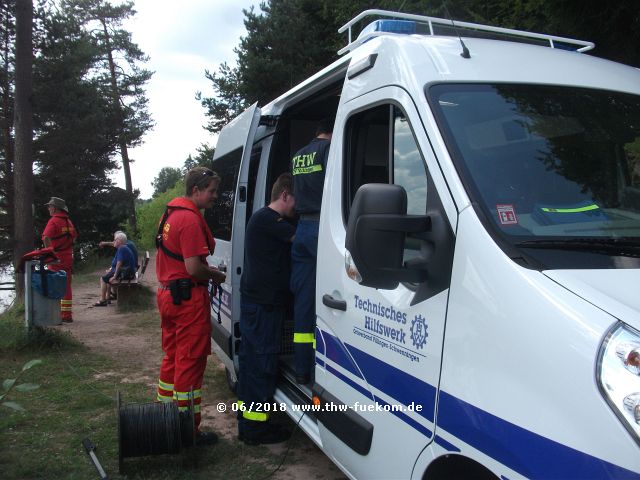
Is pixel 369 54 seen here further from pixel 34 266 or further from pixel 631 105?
pixel 34 266

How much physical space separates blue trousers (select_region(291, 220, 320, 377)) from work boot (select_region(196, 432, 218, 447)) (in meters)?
1.18

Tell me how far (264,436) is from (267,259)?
138 centimetres

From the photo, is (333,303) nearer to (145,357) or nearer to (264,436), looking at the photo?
(264,436)

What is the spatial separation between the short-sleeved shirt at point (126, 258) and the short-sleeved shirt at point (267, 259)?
8084 mm

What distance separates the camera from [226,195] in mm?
5766

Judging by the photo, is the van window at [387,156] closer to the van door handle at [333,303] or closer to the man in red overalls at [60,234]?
the van door handle at [333,303]

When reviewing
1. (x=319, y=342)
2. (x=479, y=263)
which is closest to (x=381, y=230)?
(x=479, y=263)

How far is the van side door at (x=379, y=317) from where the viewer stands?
2230 millimetres

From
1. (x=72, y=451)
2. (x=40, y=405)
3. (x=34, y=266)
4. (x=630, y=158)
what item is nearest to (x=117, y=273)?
(x=34, y=266)

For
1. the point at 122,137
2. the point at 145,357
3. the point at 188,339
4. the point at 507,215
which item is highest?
the point at 122,137

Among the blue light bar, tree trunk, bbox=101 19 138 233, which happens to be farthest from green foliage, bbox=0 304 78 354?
tree trunk, bbox=101 19 138 233

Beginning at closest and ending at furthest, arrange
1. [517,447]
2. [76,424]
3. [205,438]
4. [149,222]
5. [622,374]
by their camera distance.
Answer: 1. [622,374]
2. [517,447]
3. [205,438]
4. [76,424]
5. [149,222]

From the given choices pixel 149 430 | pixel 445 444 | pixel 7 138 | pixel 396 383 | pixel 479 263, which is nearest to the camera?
pixel 479 263

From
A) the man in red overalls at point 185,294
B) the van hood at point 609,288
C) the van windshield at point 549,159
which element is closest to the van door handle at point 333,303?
the van windshield at point 549,159
